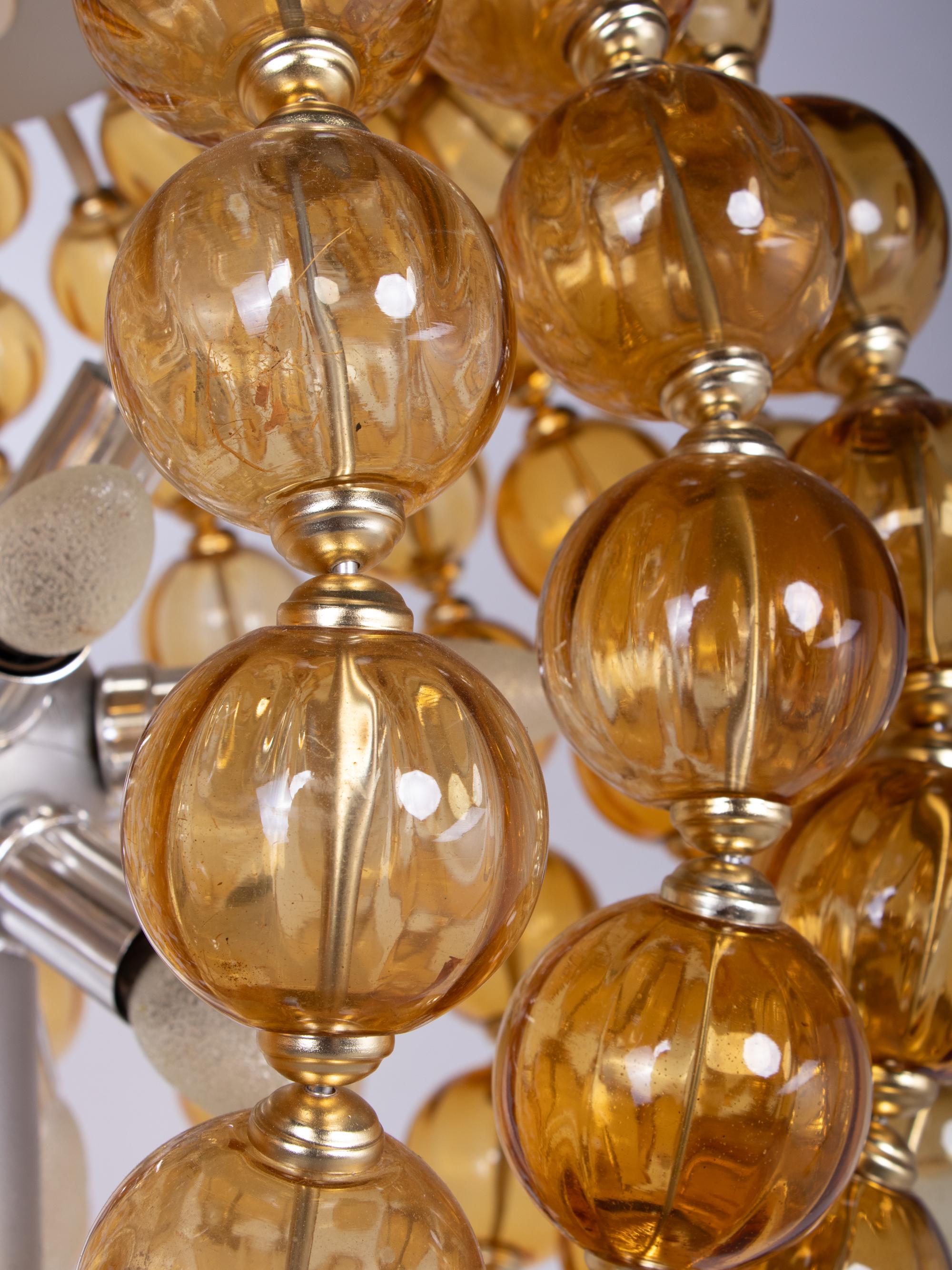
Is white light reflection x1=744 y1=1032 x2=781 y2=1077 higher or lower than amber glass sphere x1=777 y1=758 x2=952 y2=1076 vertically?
lower

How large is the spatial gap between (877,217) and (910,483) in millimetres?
66

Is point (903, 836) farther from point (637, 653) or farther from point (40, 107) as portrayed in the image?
point (40, 107)

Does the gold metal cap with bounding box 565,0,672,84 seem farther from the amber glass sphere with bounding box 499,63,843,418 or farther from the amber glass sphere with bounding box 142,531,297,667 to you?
the amber glass sphere with bounding box 142,531,297,667

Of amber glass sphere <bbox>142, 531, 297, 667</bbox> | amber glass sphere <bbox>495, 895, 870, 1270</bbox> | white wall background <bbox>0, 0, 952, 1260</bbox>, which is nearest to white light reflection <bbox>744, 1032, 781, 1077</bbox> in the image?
amber glass sphere <bbox>495, 895, 870, 1270</bbox>

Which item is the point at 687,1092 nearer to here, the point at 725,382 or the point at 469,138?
the point at 725,382

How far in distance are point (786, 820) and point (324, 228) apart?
110mm

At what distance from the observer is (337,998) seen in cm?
16

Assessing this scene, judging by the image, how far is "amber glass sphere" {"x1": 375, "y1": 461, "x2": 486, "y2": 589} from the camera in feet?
1.28

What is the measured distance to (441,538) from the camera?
393 millimetres

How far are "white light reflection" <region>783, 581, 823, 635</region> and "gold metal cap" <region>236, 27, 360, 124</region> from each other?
0.10m

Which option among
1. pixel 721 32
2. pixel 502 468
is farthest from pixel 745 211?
pixel 502 468

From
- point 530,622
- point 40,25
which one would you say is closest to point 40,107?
point 40,25

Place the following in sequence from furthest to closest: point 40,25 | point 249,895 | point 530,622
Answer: point 530,622
point 40,25
point 249,895

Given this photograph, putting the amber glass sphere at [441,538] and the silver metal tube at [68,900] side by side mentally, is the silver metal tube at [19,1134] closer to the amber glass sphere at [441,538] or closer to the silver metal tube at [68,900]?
the silver metal tube at [68,900]
